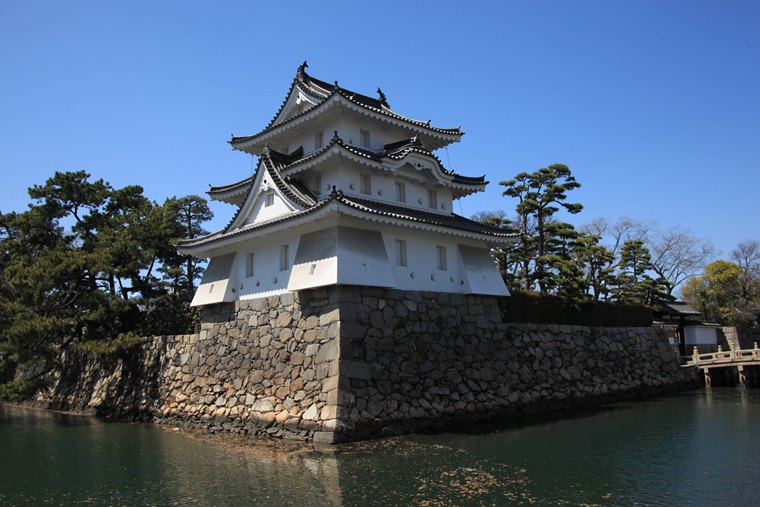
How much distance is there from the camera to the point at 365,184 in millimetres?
15250

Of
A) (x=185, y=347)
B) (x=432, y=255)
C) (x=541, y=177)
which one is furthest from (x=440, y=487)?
(x=541, y=177)

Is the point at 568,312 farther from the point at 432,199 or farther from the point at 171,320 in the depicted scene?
the point at 171,320

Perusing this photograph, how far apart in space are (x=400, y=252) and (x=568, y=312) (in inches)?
347

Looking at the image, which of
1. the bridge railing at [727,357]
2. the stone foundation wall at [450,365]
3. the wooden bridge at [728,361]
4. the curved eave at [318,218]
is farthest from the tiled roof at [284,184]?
the bridge railing at [727,357]

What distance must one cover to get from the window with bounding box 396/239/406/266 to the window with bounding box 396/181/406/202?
1.87m

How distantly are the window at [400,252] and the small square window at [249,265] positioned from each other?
14.0 feet

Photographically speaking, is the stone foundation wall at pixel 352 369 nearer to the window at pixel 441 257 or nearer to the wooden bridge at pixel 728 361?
the window at pixel 441 257

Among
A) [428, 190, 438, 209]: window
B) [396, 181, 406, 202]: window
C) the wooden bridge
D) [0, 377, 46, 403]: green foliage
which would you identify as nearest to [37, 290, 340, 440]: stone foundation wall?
[0, 377, 46, 403]: green foliage

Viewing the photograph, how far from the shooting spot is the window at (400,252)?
14.3 meters

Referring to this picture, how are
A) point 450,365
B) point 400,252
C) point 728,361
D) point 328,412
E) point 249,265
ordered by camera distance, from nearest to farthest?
point 328,412, point 450,365, point 400,252, point 249,265, point 728,361

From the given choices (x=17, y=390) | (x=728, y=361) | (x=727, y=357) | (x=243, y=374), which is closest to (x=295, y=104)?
(x=243, y=374)

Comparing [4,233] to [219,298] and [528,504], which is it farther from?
[528,504]

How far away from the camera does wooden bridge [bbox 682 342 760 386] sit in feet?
73.1

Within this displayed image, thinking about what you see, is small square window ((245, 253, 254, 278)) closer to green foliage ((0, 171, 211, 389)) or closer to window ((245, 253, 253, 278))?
window ((245, 253, 253, 278))
